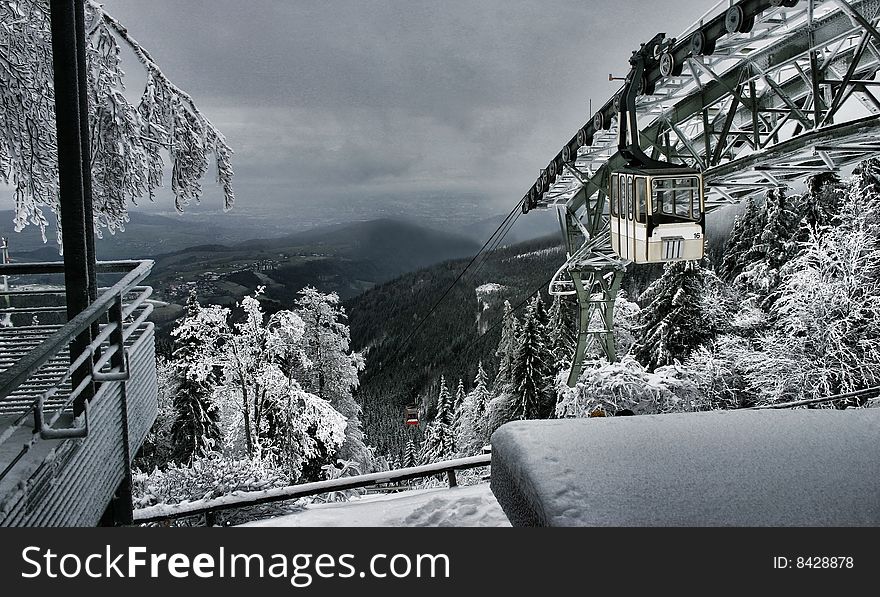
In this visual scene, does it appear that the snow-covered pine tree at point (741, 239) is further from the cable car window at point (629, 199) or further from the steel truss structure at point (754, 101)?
the cable car window at point (629, 199)

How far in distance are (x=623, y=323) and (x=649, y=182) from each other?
18634mm

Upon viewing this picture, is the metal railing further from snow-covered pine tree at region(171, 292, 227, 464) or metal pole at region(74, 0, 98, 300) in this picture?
snow-covered pine tree at region(171, 292, 227, 464)

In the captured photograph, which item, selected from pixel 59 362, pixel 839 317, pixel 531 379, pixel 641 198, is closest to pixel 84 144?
pixel 59 362

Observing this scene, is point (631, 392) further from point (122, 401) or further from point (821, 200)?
point (821, 200)

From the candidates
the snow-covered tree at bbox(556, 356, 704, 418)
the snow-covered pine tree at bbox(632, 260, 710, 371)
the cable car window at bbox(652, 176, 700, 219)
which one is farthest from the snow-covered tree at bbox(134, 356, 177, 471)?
the cable car window at bbox(652, 176, 700, 219)

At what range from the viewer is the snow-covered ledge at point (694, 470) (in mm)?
2877

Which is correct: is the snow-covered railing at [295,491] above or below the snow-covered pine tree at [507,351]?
above

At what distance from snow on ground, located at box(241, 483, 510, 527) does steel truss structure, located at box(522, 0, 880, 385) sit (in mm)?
4503

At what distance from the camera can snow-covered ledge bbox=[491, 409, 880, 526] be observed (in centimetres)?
288

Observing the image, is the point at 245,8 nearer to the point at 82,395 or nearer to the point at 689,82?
the point at 689,82

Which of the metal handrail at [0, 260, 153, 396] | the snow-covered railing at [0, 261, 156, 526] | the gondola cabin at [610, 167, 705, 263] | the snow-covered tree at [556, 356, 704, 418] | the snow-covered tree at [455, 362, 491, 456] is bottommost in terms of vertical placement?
the snow-covered tree at [455, 362, 491, 456]

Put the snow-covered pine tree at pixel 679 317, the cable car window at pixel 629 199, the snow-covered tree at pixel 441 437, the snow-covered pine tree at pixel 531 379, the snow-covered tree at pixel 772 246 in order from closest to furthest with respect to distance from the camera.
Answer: the cable car window at pixel 629 199 → the snow-covered pine tree at pixel 679 317 → the snow-covered tree at pixel 772 246 → the snow-covered pine tree at pixel 531 379 → the snow-covered tree at pixel 441 437

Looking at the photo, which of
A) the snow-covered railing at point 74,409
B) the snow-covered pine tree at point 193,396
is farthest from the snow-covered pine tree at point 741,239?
the snow-covered railing at point 74,409

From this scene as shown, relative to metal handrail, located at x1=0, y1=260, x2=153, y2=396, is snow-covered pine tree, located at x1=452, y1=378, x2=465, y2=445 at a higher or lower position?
lower
